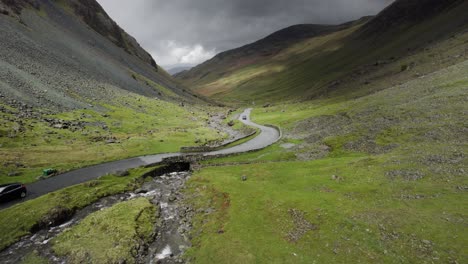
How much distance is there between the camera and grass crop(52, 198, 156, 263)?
30.6m

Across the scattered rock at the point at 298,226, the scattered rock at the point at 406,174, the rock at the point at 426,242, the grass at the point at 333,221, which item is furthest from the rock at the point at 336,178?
the rock at the point at 426,242

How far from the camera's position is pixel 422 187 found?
3728 cm

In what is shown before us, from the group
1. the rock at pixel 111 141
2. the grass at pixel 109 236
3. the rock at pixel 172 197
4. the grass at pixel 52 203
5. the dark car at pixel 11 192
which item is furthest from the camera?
the rock at pixel 111 141

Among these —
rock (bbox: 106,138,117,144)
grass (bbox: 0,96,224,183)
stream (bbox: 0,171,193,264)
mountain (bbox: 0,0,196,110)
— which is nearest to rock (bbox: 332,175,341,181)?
stream (bbox: 0,171,193,264)

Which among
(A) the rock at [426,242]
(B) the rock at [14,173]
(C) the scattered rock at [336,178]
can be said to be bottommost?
(A) the rock at [426,242]

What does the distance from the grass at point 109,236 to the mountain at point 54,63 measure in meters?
63.4

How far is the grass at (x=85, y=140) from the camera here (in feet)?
180

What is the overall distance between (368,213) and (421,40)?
20621cm

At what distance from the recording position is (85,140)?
74125mm

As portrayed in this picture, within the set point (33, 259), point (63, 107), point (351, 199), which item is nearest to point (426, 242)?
point (351, 199)

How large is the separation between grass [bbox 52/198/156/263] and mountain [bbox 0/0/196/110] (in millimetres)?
63369

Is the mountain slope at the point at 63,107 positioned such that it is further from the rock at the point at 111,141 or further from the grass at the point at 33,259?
the grass at the point at 33,259

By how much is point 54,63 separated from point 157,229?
117 metres

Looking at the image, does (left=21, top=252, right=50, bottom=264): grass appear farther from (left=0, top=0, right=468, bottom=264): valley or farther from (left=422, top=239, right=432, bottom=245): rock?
(left=422, top=239, right=432, bottom=245): rock
